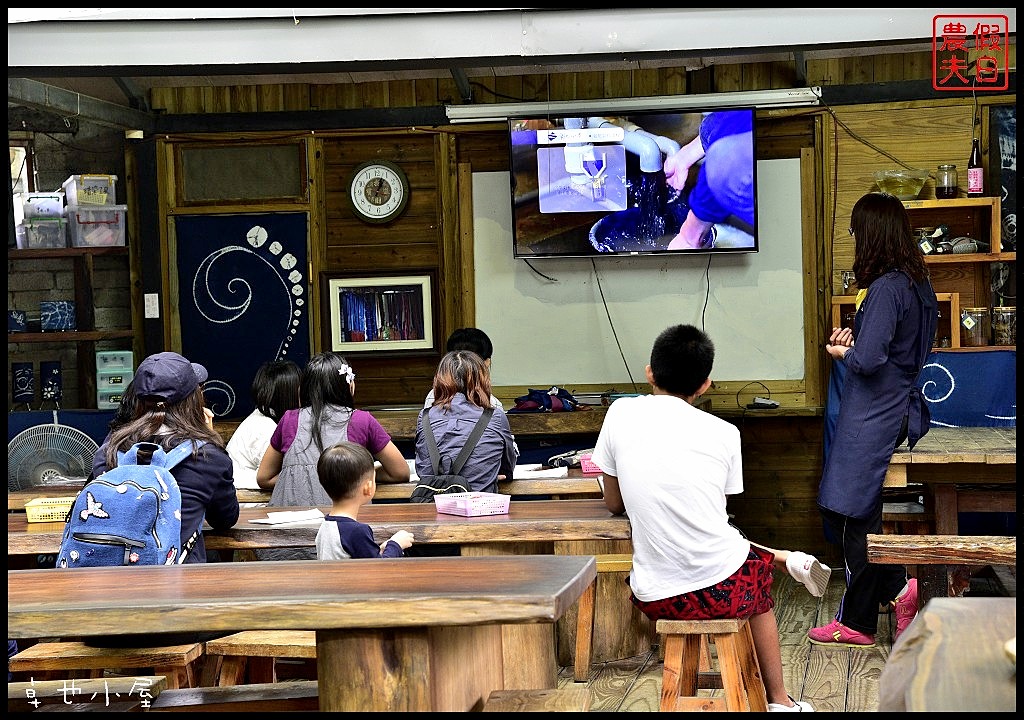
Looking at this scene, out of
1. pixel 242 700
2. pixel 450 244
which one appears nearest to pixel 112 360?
pixel 450 244

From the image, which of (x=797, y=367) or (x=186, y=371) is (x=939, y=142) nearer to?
(x=797, y=367)

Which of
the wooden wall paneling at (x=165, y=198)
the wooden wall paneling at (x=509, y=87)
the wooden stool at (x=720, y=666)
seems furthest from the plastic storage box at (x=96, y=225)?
the wooden stool at (x=720, y=666)

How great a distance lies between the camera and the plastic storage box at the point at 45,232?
6.94 m

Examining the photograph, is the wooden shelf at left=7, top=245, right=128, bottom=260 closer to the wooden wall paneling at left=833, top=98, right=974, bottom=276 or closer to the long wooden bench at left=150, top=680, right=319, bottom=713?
the wooden wall paneling at left=833, top=98, right=974, bottom=276

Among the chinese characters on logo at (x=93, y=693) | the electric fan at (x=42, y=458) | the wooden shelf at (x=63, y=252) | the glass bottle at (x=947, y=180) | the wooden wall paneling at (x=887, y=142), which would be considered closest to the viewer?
the chinese characters on logo at (x=93, y=693)

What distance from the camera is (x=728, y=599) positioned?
3.22 metres

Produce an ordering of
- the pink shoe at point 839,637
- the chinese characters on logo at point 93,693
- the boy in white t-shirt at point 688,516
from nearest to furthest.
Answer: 1. the chinese characters on logo at point 93,693
2. the boy in white t-shirt at point 688,516
3. the pink shoe at point 839,637

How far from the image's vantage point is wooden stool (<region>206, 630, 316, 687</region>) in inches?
131

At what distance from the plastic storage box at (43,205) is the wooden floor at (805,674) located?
13.9ft

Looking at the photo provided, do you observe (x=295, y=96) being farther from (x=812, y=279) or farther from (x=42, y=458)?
(x=812, y=279)

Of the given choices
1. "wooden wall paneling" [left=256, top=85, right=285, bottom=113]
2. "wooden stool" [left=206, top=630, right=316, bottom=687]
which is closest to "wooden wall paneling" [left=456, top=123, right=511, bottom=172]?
"wooden wall paneling" [left=256, top=85, right=285, bottom=113]

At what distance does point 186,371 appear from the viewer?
11.9ft

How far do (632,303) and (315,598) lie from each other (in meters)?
5.03

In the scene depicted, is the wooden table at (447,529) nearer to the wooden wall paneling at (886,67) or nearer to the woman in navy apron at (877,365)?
the woman in navy apron at (877,365)
